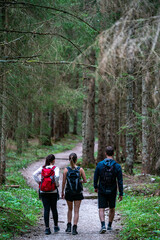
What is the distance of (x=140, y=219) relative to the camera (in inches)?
255

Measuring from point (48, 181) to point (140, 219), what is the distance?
94.4 inches

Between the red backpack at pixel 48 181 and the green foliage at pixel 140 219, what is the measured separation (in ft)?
5.78

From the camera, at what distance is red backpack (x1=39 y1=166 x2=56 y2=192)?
595 cm

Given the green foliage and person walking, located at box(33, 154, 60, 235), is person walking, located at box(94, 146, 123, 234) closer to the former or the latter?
the green foliage

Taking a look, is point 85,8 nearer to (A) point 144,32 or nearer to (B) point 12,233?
(A) point 144,32

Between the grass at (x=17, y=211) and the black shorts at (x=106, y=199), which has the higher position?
the black shorts at (x=106, y=199)

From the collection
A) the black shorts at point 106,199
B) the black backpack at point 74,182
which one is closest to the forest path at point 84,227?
the black shorts at point 106,199

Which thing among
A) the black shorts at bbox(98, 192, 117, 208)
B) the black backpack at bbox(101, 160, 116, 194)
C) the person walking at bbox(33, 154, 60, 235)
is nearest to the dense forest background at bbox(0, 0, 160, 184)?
the person walking at bbox(33, 154, 60, 235)

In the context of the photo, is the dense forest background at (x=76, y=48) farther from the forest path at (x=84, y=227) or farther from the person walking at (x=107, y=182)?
the forest path at (x=84, y=227)

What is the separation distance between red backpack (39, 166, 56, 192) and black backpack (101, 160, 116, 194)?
1.09 m

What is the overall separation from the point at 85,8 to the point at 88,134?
7.98 metres

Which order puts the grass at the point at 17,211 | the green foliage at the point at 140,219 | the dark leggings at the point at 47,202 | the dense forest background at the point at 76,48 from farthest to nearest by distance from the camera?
the dark leggings at the point at 47,202, the grass at the point at 17,211, the green foliage at the point at 140,219, the dense forest background at the point at 76,48

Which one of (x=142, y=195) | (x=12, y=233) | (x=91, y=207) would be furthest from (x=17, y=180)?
(x=12, y=233)

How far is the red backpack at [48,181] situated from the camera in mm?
5949
